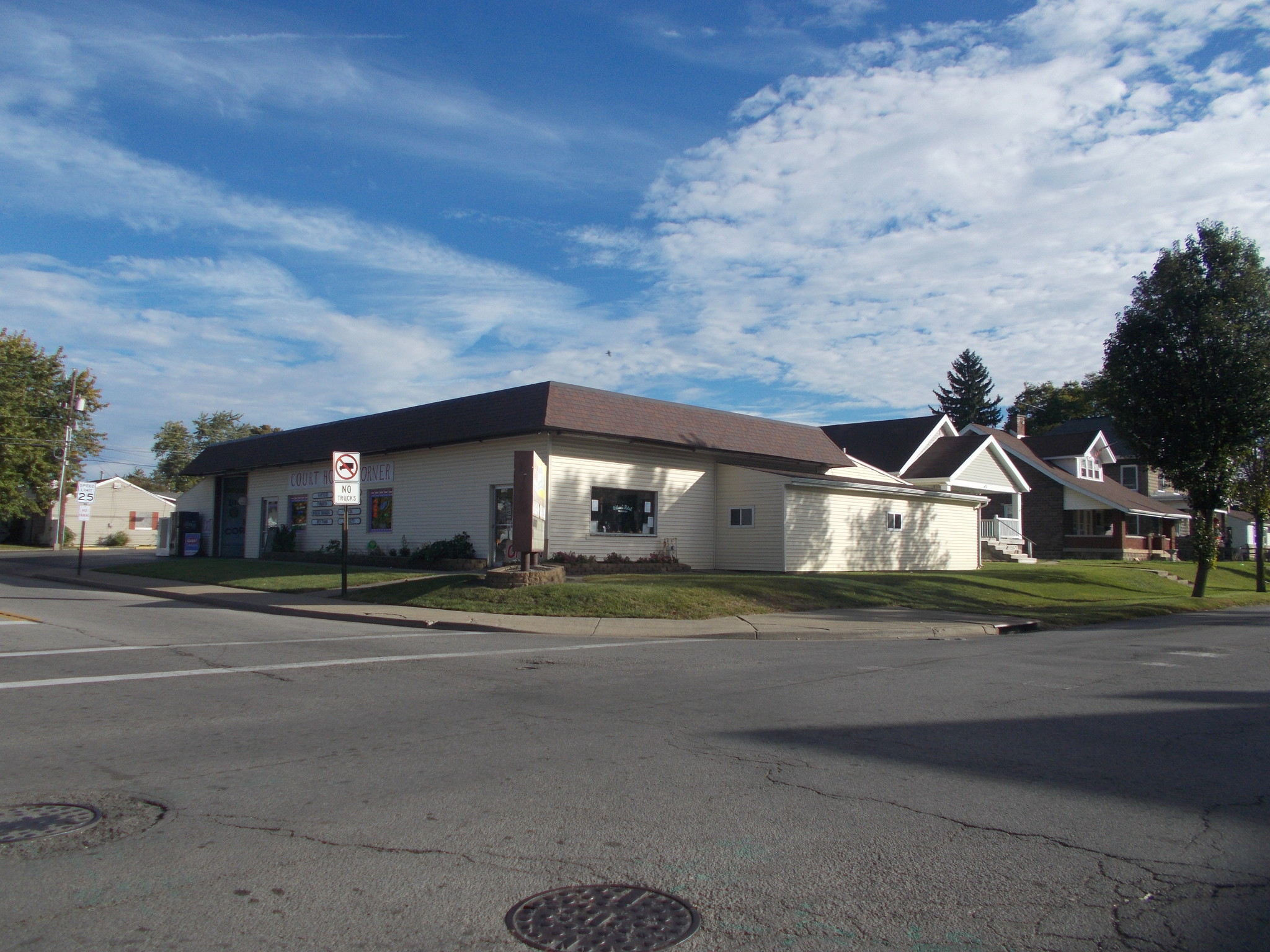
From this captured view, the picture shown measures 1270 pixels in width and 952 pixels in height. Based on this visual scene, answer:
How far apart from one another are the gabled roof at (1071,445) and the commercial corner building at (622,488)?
1822 centimetres

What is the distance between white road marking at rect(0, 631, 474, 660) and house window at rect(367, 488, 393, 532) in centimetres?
1428

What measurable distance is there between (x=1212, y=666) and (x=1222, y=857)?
8535 mm

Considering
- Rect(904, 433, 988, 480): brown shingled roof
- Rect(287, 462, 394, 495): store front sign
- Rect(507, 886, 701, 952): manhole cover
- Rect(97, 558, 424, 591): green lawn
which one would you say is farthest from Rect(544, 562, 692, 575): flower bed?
Rect(507, 886, 701, 952): manhole cover

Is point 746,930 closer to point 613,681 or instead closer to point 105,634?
point 613,681

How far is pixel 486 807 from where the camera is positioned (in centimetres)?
517

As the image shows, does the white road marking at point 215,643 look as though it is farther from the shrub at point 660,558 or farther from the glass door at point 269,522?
the glass door at point 269,522

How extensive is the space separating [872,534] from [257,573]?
18.7 meters

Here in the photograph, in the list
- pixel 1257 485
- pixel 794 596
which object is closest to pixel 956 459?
pixel 1257 485

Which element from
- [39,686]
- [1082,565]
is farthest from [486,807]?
[1082,565]

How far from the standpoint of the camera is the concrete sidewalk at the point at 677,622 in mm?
14906

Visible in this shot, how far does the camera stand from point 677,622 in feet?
52.5

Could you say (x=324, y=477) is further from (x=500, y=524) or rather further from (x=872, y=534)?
(x=872, y=534)

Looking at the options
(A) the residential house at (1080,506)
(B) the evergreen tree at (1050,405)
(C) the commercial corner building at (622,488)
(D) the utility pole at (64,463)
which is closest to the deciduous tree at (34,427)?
(D) the utility pole at (64,463)

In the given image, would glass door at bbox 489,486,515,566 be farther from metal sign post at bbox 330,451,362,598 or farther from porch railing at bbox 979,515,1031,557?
porch railing at bbox 979,515,1031,557
